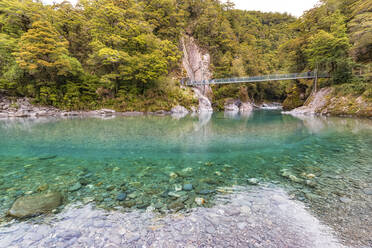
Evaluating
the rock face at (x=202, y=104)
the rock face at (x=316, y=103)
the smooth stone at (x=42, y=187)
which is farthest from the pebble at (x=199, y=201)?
the rock face at (x=202, y=104)

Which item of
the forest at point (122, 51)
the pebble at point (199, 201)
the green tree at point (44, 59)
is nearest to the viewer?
the pebble at point (199, 201)

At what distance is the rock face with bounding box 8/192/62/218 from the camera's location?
2445mm

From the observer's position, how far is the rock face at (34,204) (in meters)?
2.45

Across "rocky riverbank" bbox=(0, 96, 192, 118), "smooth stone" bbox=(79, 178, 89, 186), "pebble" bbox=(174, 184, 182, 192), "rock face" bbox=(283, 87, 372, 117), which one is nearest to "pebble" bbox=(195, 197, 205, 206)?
"pebble" bbox=(174, 184, 182, 192)

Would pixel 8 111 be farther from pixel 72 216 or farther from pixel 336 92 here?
pixel 336 92

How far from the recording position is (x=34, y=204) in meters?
2.65

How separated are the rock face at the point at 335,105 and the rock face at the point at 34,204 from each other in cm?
2223

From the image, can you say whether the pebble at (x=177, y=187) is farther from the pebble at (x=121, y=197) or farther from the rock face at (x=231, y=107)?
the rock face at (x=231, y=107)

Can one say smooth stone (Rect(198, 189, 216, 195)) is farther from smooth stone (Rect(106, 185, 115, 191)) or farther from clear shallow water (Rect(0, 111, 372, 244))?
smooth stone (Rect(106, 185, 115, 191))

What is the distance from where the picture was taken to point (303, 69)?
27047mm

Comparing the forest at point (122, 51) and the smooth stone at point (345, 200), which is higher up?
the forest at point (122, 51)

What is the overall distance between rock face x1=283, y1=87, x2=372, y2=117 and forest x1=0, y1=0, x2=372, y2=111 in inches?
34.4

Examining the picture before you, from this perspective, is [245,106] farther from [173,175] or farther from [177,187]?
[177,187]

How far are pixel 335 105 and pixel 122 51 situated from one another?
88.1 ft
